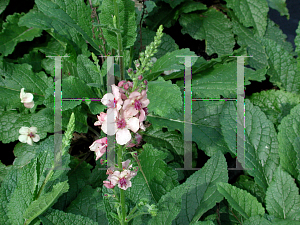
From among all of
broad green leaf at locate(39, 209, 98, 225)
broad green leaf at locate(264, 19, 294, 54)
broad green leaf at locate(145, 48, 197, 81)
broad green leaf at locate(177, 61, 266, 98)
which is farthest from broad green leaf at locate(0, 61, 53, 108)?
broad green leaf at locate(264, 19, 294, 54)

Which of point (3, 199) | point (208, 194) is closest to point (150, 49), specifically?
point (208, 194)

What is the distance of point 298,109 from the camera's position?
5.08 ft

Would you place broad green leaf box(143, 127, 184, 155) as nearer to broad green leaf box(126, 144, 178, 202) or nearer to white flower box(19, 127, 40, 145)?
broad green leaf box(126, 144, 178, 202)

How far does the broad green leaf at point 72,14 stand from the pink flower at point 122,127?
101cm

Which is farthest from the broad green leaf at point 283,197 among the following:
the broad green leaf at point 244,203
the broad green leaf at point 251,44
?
the broad green leaf at point 251,44

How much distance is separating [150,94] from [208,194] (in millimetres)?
580

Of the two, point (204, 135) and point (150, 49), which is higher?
point (150, 49)

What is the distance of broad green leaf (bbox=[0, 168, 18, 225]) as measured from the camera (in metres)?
1.30

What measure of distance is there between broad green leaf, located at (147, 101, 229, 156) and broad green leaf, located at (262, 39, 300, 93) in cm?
62

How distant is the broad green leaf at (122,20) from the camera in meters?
1.71

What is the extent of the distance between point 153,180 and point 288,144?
707mm

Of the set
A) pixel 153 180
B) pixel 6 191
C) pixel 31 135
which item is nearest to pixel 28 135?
pixel 31 135

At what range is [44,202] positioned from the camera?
1.13 meters

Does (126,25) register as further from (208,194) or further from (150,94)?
(208,194)
